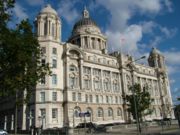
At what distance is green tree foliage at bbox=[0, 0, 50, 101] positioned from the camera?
2608 centimetres

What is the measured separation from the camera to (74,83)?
72562mm

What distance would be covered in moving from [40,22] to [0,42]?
47.9m

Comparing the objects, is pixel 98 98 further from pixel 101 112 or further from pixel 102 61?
pixel 102 61

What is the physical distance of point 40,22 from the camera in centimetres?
7206

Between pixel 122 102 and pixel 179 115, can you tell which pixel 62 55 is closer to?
pixel 122 102

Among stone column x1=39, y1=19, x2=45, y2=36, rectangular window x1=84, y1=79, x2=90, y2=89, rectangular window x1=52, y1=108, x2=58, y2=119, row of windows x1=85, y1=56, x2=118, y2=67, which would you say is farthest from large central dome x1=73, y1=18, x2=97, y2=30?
rectangular window x1=52, y1=108, x2=58, y2=119

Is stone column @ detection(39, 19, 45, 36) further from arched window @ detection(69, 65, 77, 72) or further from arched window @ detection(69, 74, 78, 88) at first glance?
arched window @ detection(69, 74, 78, 88)

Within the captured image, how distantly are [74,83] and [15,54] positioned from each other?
151 feet

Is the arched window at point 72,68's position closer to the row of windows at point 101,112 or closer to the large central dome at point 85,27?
the row of windows at point 101,112

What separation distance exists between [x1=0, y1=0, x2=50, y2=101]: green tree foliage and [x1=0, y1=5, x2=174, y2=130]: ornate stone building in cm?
2421

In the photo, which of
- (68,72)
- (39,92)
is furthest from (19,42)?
(68,72)

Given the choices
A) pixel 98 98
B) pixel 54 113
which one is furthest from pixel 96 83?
pixel 54 113

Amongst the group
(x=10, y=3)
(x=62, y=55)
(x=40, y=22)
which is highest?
(x=40, y=22)

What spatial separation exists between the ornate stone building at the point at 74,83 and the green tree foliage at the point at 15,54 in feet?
79.4
